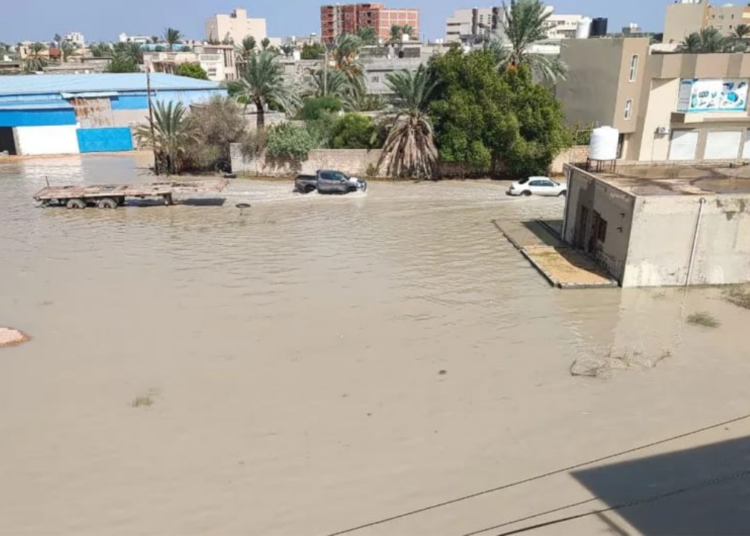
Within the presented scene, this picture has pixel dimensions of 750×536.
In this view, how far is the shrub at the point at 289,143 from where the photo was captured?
3553 centimetres

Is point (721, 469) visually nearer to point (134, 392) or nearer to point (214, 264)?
point (134, 392)

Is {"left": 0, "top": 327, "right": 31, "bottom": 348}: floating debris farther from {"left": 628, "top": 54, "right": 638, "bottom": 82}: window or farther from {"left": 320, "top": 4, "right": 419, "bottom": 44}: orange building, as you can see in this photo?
{"left": 320, "top": 4, "right": 419, "bottom": 44}: orange building

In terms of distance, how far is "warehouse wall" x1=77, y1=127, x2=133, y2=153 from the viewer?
155 ft

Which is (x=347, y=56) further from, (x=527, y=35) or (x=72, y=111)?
(x=527, y=35)

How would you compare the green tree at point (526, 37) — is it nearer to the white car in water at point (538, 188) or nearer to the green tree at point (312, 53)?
the white car in water at point (538, 188)

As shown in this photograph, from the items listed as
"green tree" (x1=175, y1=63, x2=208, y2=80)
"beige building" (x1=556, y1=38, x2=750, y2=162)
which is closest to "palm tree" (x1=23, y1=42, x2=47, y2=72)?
"green tree" (x1=175, y1=63, x2=208, y2=80)

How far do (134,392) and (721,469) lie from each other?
36.7 ft

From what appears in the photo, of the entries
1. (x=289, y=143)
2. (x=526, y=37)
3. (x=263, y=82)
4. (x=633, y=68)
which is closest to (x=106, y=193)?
(x=289, y=143)

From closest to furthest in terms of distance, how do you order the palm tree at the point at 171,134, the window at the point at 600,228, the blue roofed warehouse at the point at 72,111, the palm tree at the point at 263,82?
the window at the point at 600,228 → the palm tree at the point at 171,134 → the palm tree at the point at 263,82 → the blue roofed warehouse at the point at 72,111

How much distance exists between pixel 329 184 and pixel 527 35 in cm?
1584

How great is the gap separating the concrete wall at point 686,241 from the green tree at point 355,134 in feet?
71.2

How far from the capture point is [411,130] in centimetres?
3581

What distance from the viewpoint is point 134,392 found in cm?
1259

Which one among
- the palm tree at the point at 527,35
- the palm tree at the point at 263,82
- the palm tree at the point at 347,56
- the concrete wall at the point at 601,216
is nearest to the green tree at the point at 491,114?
the palm tree at the point at 527,35
